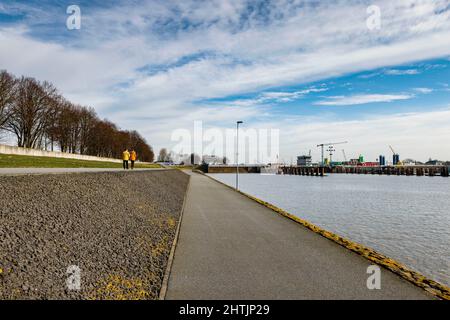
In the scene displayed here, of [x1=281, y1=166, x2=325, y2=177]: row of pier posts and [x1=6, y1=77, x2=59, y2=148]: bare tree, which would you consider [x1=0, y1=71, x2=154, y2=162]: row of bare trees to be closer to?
[x1=6, y1=77, x2=59, y2=148]: bare tree

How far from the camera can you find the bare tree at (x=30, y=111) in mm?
50625

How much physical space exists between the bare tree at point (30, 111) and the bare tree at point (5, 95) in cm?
90

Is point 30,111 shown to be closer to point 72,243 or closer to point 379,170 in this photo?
point 72,243

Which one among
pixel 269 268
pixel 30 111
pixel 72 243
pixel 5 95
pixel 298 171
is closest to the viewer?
pixel 72 243

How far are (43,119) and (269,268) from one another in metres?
61.4

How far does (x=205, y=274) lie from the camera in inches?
273

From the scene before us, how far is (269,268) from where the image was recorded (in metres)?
7.34

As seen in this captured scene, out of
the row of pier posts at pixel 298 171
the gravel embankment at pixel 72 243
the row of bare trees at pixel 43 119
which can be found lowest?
the row of pier posts at pixel 298 171

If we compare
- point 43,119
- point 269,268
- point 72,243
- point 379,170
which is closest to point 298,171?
point 379,170

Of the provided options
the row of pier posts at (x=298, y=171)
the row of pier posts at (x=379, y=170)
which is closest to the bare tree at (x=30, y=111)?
the row of pier posts at (x=379, y=170)

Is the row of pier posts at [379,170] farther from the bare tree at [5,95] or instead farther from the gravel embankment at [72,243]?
the gravel embankment at [72,243]
